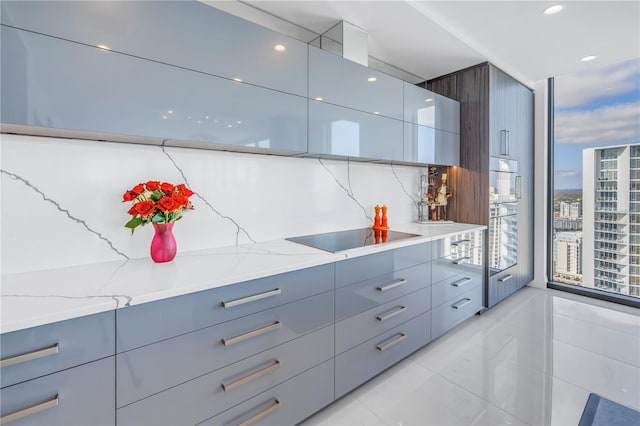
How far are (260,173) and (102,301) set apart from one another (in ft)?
3.95

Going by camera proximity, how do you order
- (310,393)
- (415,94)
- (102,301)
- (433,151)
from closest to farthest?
(102,301) < (310,393) < (415,94) < (433,151)

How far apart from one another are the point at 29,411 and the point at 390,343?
1.69 m

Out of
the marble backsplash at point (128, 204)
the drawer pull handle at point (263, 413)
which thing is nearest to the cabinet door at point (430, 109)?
the marble backsplash at point (128, 204)

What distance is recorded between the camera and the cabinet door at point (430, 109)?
8.00 feet

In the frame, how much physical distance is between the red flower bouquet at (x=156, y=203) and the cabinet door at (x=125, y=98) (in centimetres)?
24

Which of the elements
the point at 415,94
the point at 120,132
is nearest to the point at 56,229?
the point at 120,132

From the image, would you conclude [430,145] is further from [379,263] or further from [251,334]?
[251,334]

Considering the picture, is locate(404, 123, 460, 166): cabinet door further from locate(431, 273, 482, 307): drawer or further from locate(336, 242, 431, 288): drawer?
locate(431, 273, 482, 307): drawer

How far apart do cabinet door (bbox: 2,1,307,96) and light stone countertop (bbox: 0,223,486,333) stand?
81 cm

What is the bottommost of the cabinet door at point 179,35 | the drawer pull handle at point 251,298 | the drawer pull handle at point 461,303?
the drawer pull handle at point 461,303

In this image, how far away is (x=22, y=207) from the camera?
4.06 feet

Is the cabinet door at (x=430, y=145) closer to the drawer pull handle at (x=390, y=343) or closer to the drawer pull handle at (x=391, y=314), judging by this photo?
the drawer pull handle at (x=391, y=314)

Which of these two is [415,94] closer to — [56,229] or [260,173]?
[260,173]

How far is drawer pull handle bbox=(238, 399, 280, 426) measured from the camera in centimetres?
125
